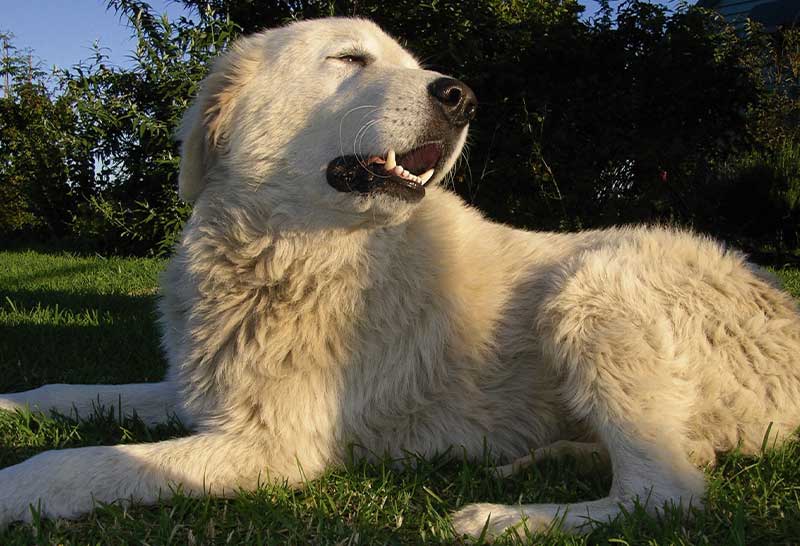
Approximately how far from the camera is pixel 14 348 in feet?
12.8

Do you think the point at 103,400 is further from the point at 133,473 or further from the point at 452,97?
the point at 452,97

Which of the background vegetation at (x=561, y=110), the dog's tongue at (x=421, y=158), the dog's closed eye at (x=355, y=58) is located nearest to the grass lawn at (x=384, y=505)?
the dog's tongue at (x=421, y=158)

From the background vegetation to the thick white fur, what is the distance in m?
4.37

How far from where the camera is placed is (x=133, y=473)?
6.93 feet

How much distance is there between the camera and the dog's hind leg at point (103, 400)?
9.35 ft

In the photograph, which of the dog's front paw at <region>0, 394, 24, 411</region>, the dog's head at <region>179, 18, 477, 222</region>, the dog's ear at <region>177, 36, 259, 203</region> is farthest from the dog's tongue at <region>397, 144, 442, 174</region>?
the dog's front paw at <region>0, 394, 24, 411</region>

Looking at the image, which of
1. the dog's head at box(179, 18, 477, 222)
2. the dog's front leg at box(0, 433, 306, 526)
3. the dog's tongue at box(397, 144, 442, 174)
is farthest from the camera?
the dog's tongue at box(397, 144, 442, 174)

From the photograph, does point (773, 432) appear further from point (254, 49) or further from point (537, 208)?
point (537, 208)

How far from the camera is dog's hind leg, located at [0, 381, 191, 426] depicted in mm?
2850

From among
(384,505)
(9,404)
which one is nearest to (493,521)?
(384,505)

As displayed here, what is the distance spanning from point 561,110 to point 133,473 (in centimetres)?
606

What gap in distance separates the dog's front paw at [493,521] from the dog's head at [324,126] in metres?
1.05

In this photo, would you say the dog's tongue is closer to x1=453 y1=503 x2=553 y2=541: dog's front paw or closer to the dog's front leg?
the dog's front leg

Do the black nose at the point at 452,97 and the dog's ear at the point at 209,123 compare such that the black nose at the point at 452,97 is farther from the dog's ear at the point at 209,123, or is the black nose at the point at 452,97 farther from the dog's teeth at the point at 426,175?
the dog's ear at the point at 209,123
